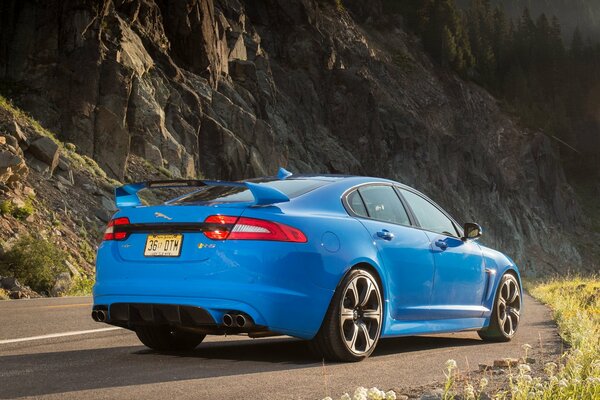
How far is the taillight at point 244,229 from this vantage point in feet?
20.2

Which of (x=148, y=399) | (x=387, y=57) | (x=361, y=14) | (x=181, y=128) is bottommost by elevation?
(x=148, y=399)

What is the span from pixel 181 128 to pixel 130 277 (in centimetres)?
3097

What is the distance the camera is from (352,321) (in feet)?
21.6

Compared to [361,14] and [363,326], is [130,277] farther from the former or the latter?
[361,14]

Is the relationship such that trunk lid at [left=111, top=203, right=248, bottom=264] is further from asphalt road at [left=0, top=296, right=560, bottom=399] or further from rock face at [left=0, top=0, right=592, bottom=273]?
rock face at [left=0, top=0, right=592, bottom=273]

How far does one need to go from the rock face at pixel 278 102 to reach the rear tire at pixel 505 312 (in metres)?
23.2

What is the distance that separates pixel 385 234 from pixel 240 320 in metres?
1.58

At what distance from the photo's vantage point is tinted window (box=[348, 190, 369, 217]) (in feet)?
23.2

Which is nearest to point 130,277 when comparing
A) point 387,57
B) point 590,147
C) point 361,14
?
point 387,57

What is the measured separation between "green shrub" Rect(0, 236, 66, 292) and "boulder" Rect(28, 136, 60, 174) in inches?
316

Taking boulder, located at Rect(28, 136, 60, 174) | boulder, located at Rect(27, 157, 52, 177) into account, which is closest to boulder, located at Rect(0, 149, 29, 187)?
boulder, located at Rect(27, 157, 52, 177)

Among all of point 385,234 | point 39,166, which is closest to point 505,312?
point 385,234

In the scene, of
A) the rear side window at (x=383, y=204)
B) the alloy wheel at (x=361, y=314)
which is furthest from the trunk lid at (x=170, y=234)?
the rear side window at (x=383, y=204)

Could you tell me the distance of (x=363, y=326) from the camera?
263 inches
